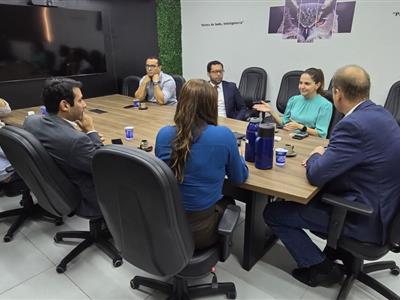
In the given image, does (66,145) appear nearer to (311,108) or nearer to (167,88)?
(311,108)

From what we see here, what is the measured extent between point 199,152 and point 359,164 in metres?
0.77

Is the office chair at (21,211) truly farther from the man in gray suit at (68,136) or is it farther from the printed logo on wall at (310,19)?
the printed logo on wall at (310,19)

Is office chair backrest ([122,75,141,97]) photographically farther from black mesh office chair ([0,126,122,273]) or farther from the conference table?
black mesh office chair ([0,126,122,273])

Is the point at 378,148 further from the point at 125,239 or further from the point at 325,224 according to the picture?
the point at 125,239

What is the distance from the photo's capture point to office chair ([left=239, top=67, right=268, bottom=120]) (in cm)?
442

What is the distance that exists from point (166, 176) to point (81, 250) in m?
1.32

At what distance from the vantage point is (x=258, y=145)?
66.3 inches

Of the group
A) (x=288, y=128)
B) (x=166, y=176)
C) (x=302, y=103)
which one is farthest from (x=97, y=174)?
(x=302, y=103)

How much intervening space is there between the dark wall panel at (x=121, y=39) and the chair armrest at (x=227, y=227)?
3.66 metres

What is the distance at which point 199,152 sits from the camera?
1.28m

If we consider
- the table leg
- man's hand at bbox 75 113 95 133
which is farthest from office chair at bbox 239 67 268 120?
man's hand at bbox 75 113 95 133

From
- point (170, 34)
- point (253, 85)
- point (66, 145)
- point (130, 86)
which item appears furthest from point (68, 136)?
point (170, 34)

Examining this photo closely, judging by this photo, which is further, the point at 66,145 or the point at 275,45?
the point at 275,45

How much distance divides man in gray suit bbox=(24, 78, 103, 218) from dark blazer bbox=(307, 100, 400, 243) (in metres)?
1.22
